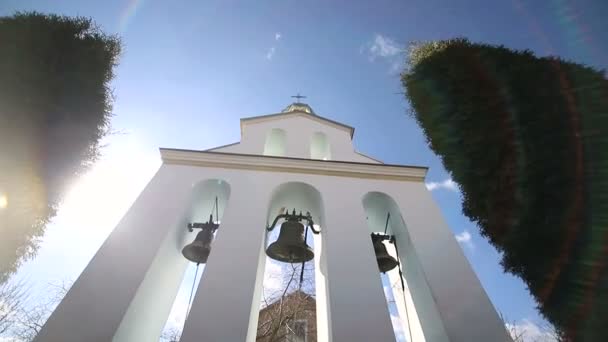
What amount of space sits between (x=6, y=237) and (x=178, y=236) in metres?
3.45

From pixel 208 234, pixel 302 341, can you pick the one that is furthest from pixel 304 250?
pixel 302 341

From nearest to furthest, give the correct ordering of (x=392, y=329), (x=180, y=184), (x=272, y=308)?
(x=392, y=329), (x=180, y=184), (x=272, y=308)

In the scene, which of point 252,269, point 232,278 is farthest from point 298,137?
point 232,278

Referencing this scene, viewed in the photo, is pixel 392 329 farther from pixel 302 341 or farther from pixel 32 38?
pixel 302 341

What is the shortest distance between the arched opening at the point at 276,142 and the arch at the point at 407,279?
257cm

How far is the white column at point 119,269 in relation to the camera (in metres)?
3.30

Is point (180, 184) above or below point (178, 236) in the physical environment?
above

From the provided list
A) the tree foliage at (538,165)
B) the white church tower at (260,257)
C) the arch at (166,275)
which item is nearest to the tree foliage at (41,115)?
the white church tower at (260,257)

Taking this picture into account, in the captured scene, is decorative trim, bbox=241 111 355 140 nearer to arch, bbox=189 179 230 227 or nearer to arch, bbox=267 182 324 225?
arch, bbox=189 179 230 227

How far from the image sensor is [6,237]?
5.57 metres

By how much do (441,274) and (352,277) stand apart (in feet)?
4.14

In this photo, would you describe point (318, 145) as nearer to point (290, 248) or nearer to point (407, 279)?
point (290, 248)

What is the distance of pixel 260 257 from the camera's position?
4.41 metres

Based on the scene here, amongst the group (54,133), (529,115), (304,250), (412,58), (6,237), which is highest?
(412,58)
